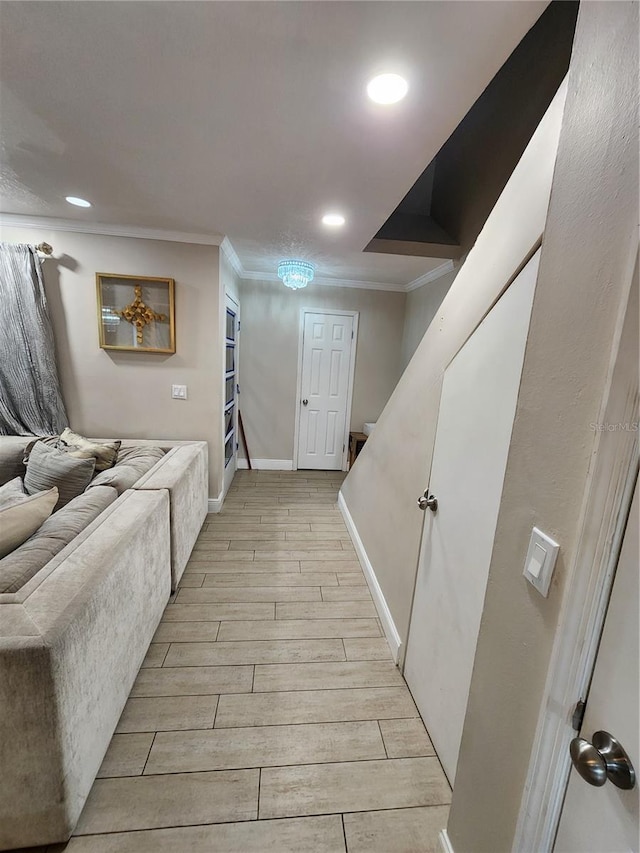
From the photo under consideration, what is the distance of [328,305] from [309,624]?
11.2 feet

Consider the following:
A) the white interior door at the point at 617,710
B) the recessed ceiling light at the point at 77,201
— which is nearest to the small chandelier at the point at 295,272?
the recessed ceiling light at the point at 77,201

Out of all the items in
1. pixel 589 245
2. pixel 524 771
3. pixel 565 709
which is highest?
pixel 589 245

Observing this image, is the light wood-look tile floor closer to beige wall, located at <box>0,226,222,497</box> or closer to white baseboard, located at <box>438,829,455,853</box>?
white baseboard, located at <box>438,829,455,853</box>

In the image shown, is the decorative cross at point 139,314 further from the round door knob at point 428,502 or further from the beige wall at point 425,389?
the round door knob at point 428,502

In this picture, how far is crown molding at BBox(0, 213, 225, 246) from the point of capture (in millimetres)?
2611

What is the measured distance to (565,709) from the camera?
2.08 feet

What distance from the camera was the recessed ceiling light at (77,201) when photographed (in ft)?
7.25

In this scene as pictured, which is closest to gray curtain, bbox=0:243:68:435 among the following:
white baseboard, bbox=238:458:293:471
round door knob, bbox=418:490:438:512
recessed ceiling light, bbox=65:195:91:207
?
recessed ceiling light, bbox=65:195:91:207

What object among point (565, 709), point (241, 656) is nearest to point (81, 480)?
point (241, 656)

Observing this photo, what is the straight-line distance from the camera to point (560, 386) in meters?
0.68

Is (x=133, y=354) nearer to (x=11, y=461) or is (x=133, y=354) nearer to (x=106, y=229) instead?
(x=106, y=229)

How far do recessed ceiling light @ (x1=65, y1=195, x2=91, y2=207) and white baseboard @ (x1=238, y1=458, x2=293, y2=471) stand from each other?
2934mm

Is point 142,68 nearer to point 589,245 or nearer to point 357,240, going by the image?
point 589,245

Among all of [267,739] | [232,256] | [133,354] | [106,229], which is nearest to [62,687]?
[267,739]
